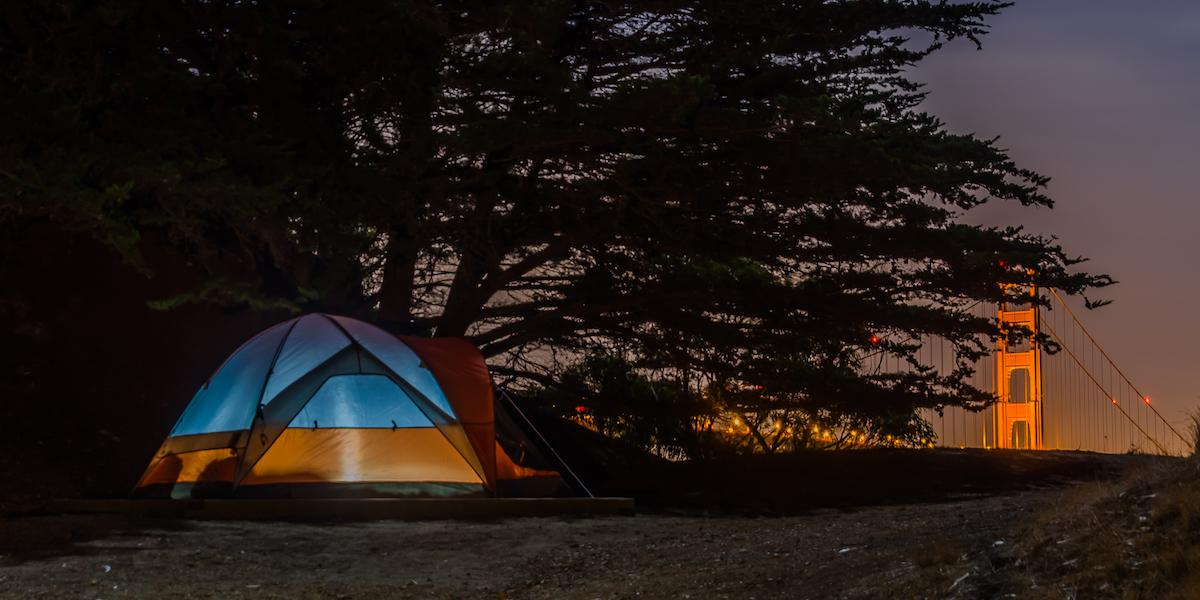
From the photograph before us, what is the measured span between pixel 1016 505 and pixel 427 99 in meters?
5.70

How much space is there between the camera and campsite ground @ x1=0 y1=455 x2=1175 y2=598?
4832 mm

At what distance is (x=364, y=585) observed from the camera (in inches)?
229

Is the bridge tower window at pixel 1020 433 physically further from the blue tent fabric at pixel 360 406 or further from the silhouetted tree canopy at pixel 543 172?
the blue tent fabric at pixel 360 406

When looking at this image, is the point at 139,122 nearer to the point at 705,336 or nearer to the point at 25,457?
the point at 25,457

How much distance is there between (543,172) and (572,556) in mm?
5855

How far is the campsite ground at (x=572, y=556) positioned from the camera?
4832 mm

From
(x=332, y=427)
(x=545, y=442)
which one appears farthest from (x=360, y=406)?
(x=545, y=442)

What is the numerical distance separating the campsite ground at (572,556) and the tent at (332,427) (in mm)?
1263

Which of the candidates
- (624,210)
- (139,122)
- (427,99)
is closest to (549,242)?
(624,210)

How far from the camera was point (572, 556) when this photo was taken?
22.3ft

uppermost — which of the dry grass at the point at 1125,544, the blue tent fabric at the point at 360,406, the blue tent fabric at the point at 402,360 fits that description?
the blue tent fabric at the point at 402,360

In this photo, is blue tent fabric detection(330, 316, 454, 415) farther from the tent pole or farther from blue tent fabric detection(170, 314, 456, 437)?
the tent pole

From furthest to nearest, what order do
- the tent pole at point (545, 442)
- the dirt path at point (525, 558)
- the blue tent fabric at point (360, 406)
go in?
the tent pole at point (545, 442) < the blue tent fabric at point (360, 406) < the dirt path at point (525, 558)

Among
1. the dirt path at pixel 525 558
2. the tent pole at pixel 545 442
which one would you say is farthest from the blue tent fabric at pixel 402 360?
the dirt path at pixel 525 558
